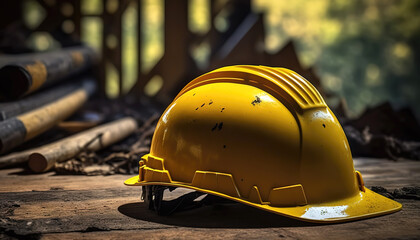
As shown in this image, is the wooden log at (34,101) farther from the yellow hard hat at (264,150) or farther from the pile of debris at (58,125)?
the yellow hard hat at (264,150)

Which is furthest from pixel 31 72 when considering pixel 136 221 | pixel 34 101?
pixel 136 221

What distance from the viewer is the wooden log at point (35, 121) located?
17.2 ft

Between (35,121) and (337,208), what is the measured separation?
13.2ft

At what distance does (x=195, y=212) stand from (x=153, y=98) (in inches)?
236

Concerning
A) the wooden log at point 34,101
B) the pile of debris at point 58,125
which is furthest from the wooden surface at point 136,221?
the wooden log at point 34,101

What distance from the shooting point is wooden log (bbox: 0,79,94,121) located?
578cm

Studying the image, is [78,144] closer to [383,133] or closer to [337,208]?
[337,208]

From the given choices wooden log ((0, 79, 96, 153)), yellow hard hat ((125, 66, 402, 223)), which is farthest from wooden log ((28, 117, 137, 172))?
yellow hard hat ((125, 66, 402, 223))

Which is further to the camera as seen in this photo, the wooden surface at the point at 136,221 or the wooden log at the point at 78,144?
the wooden log at the point at 78,144

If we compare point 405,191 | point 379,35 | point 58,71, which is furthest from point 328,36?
point 405,191

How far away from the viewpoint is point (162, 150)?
10.8 feet

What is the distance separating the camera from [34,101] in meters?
6.52

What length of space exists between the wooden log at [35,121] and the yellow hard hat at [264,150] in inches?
98.9

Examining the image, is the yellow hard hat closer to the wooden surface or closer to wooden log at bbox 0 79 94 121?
the wooden surface
